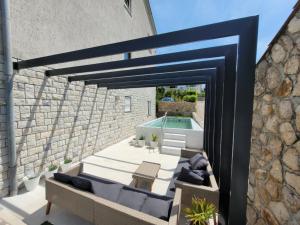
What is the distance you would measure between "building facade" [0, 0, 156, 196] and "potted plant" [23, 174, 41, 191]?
172 millimetres

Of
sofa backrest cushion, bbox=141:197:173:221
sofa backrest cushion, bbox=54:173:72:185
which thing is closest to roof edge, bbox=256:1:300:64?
sofa backrest cushion, bbox=141:197:173:221

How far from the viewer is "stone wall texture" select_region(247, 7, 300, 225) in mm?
2051

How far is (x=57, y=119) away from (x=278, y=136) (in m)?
5.50

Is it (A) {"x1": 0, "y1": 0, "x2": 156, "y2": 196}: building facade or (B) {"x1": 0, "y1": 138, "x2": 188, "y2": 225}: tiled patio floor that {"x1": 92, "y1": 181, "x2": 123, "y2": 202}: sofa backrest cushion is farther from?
(A) {"x1": 0, "y1": 0, "x2": 156, "y2": 196}: building facade

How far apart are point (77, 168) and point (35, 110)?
6.38 ft

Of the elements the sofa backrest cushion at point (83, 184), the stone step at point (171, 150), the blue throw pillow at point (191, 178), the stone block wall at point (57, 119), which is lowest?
the stone step at point (171, 150)

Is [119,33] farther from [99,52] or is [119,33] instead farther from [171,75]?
[99,52]

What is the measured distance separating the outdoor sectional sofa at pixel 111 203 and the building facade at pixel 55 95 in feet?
5.83

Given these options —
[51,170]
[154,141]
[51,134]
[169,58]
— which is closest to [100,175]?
[51,170]

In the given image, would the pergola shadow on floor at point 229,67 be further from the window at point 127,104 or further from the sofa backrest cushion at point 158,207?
the window at point 127,104

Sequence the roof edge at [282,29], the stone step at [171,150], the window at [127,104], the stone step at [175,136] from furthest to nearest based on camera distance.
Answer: the window at [127,104] → the stone step at [175,136] → the stone step at [171,150] → the roof edge at [282,29]

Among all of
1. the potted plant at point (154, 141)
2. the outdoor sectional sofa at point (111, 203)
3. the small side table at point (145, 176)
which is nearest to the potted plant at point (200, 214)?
the outdoor sectional sofa at point (111, 203)

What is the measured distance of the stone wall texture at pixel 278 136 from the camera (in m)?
2.05

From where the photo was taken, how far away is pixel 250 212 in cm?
307
